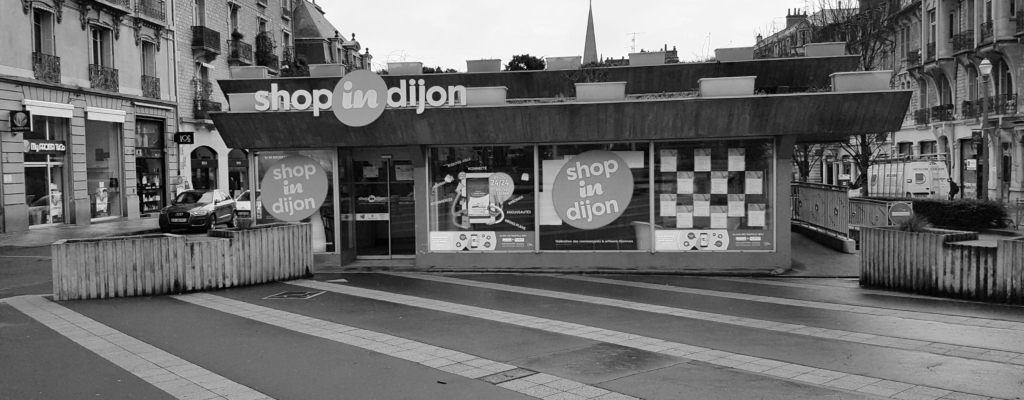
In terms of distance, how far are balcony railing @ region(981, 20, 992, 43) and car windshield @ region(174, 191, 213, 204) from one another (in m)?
37.8

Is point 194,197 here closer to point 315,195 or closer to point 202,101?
point 202,101

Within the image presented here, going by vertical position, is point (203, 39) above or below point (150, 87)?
above

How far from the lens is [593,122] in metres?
14.7

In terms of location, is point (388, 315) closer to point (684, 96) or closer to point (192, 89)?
point (684, 96)

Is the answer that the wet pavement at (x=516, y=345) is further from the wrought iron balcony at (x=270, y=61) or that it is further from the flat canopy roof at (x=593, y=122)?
the wrought iron balcony at (x=270, y=61)

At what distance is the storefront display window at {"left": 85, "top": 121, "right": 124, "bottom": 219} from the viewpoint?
1251 inches

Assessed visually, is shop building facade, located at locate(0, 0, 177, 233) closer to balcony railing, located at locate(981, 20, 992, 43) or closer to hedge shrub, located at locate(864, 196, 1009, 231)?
hedge shrub, located at locate(864, 196, 1009, 231)

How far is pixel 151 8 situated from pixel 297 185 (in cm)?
2450

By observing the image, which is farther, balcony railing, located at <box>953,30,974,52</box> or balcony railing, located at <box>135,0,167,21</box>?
balcony railing, located at <box>953,30,974,52</box>

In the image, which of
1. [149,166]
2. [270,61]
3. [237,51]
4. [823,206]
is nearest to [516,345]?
[823,206]

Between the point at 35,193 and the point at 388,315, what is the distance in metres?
23.7

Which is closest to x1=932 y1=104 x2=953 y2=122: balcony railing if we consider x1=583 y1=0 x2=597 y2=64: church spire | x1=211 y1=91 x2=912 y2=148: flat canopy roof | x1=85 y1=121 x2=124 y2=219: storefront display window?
x1=583 y1=0 x2=597 y2=64: church spire

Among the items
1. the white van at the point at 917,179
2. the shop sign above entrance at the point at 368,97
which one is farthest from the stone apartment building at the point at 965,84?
the shop sign above entrance at the point at 368,97

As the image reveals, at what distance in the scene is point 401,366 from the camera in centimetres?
757
